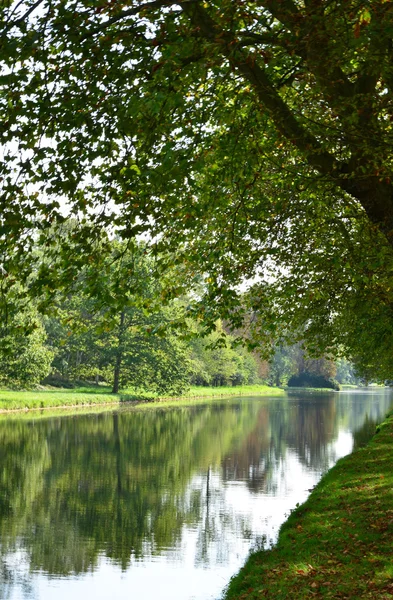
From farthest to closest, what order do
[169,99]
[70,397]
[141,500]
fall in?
1. [70,397]
2. [141,500]
3. [169,99]

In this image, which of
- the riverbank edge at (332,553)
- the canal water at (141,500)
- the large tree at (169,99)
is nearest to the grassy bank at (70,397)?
the canal water at (141,500)

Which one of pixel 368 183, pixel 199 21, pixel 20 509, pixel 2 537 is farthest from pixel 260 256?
pixel 20 509

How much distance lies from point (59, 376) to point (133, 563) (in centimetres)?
5724

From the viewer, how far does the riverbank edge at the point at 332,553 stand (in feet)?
34.9

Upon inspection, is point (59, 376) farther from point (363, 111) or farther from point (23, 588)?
point (363, 111)

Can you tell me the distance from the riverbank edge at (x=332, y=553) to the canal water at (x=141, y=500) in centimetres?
148

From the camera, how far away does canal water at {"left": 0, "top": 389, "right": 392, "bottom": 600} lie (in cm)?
1568

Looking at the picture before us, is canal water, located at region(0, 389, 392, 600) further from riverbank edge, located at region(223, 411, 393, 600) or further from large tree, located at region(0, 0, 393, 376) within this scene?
large tree, located at region(0, 0, 393, 376)

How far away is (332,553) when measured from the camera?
1264 cm

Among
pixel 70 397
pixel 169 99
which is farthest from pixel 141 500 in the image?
pixel 70 397

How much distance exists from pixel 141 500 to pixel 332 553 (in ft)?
38.5

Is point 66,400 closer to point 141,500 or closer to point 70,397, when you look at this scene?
point 70,397

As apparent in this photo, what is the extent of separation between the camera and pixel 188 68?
7.84m

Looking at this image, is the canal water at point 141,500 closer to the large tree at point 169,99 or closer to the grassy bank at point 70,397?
the grassy bank at point 70,397
